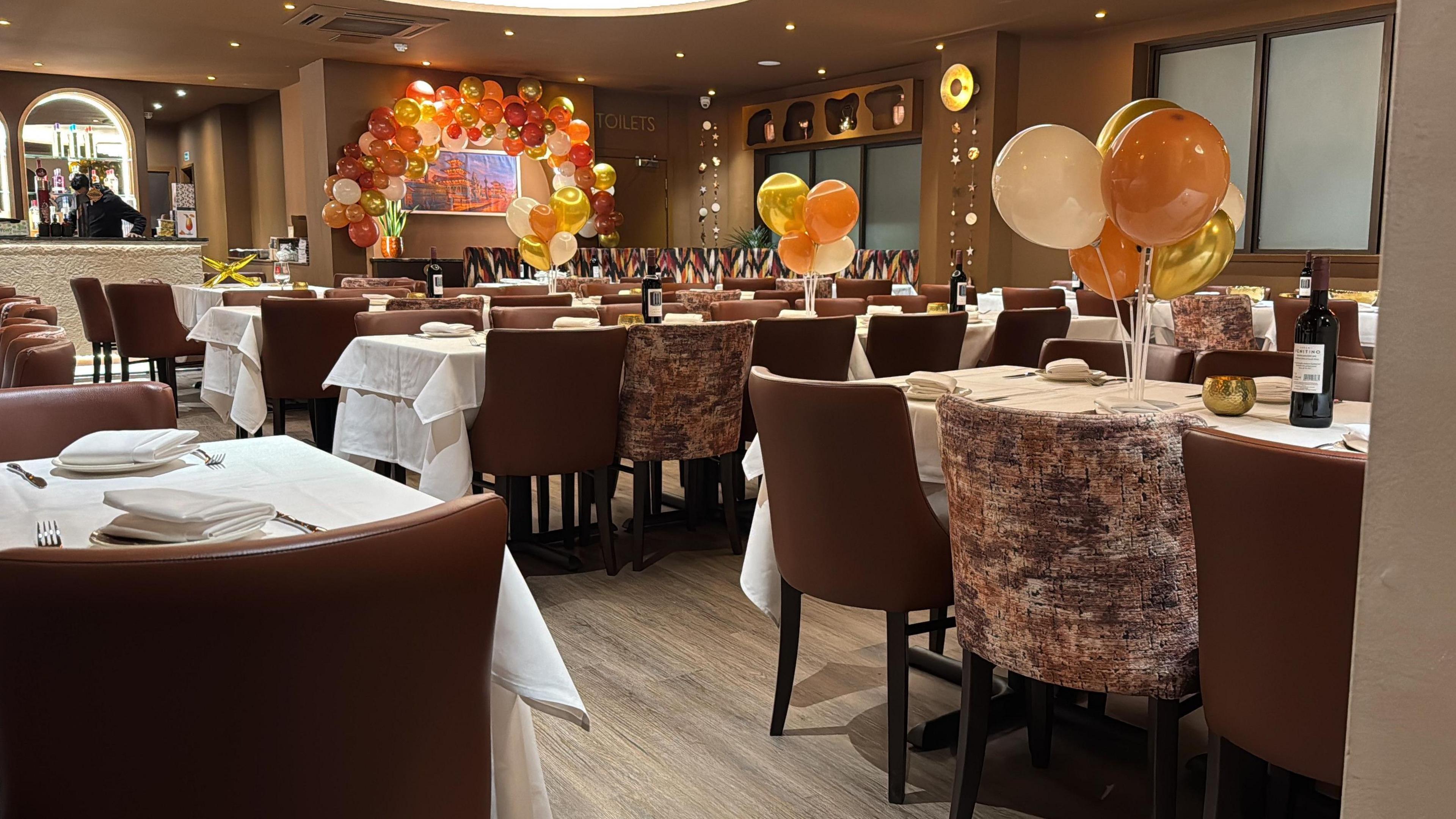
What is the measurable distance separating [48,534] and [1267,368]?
2.71m

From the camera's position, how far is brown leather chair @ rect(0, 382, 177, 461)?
6.91 ft

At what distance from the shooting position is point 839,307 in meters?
5.74

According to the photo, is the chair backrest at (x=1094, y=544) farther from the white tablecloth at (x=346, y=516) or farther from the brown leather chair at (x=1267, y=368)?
the brown leather chair at (x=1267, y=368)

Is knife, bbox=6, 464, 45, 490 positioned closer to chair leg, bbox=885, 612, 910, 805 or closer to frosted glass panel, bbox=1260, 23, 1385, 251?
chair leg, bbox=885, 612, 910, 805

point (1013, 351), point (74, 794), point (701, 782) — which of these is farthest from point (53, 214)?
point (74, 794)

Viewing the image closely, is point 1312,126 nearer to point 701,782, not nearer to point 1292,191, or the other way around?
point 1292,191

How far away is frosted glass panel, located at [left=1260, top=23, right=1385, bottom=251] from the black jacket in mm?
9650

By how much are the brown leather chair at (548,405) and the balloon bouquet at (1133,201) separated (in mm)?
1356

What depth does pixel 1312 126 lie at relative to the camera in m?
9.41

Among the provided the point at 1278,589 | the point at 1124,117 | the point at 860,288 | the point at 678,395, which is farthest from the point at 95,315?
the point at 1278,589

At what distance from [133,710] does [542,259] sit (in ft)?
22.9

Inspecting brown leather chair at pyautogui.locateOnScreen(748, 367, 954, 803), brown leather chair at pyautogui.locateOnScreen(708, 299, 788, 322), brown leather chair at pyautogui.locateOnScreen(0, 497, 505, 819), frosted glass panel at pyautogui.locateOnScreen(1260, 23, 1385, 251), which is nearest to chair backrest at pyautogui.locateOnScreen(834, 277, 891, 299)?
brown leather chair at pyautogui.locateOnScreen(708, 299, 788, 322)

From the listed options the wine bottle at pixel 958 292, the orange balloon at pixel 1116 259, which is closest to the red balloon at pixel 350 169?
the wine bottle at pixel 958 292

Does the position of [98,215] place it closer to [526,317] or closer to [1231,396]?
[526,317]
